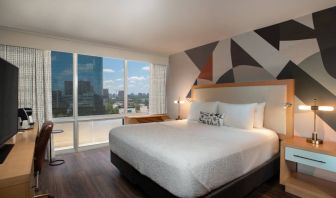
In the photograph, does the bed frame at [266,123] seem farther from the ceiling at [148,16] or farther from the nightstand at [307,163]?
the ceiling at [148,16]

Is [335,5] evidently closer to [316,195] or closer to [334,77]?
[334,77]

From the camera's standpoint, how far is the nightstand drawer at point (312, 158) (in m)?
1.95

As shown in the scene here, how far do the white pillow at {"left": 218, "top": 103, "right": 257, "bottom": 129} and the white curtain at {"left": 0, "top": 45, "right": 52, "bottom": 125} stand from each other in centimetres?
333

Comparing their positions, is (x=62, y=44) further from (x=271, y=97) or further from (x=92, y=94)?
(x=271, y=97)

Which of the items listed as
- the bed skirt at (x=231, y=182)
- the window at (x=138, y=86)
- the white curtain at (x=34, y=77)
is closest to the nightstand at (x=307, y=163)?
the bed skirt at (x=231, y=182)

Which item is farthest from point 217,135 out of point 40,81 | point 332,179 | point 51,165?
point 40,81

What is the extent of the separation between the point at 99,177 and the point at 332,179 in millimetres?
3189

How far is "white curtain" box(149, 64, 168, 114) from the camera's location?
494cm

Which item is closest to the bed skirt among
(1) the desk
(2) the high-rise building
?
(1) the desk

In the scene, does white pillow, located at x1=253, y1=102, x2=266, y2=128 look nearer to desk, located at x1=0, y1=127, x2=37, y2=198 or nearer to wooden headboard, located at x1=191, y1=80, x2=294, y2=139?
wooden headboard, located at x1=191, y1=80, x2=294, y2=139

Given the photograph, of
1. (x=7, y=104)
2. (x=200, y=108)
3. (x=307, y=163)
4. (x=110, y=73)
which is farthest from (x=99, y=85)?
(x=307, y=163)

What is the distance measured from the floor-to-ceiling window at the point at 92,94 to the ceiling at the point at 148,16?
29.3 inches

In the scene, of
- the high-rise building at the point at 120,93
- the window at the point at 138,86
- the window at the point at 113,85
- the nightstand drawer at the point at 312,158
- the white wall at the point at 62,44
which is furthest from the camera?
the window at the point at 138,86

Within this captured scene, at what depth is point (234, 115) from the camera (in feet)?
9.55
